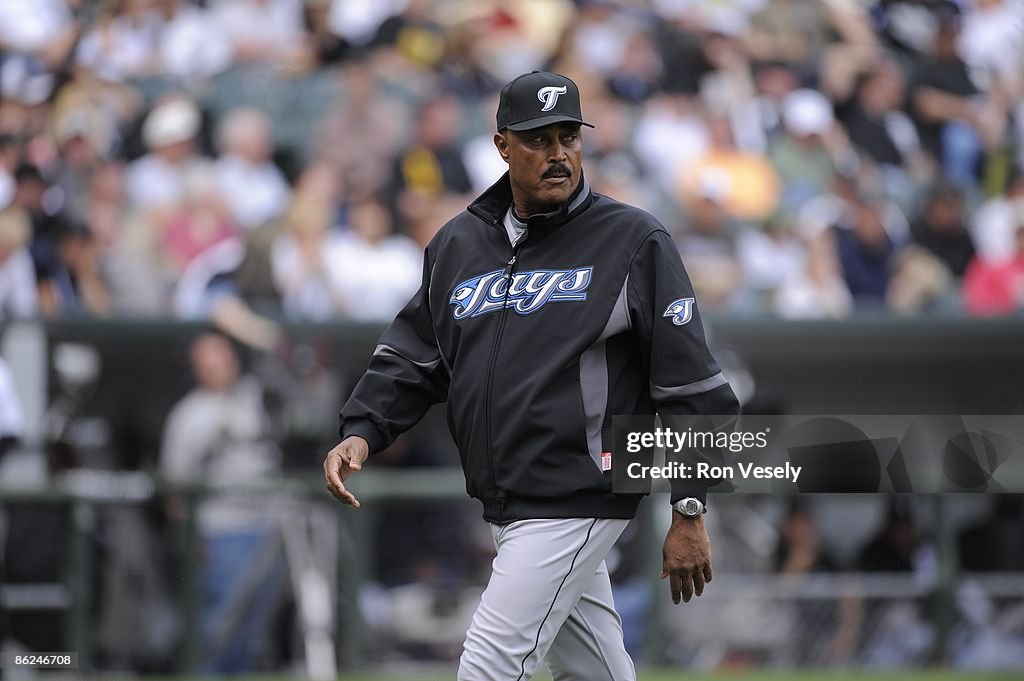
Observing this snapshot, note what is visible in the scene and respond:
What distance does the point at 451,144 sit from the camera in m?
10.5

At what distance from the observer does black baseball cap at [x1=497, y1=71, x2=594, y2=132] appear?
382 cm

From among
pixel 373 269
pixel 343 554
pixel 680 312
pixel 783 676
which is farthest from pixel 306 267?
pixel 680 312

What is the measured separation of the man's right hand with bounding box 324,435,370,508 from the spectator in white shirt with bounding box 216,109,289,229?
6046 mm

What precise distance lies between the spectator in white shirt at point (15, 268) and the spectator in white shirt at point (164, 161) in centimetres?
91

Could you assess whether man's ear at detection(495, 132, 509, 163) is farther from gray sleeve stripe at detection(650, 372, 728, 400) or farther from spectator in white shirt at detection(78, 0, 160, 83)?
spectator in white shirt at detection(78, 0, 160, 83)

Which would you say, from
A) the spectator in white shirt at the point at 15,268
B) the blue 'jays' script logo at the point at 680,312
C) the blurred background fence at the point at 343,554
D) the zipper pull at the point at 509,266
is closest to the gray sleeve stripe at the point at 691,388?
the blue 'jays' script logo at the point at 680,312

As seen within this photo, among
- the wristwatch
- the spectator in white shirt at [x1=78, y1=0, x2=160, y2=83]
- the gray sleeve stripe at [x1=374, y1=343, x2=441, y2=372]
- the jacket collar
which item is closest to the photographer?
the wristwatch

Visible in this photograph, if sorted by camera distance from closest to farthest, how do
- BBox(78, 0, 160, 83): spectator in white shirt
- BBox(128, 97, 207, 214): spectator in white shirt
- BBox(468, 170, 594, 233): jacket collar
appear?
BBox(468, 170, 594, 233): jacket collar < BBox(128, 97, 207, 214): spectator in white shirt < BBox(78, 0, 160, 83): spectator in white shirt

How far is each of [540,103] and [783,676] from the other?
4.64 m

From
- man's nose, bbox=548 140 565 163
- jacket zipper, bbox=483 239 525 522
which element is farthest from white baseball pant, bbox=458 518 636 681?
man's nose, bbox=548 140 565 163

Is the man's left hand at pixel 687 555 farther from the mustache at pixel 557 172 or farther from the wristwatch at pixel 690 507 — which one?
the mustache at pixel 557 172

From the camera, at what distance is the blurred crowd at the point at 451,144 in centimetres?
930

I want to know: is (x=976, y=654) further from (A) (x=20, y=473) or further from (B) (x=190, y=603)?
(A) (x=20, y=473)

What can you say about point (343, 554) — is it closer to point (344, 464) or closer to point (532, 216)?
point (344, 464)
